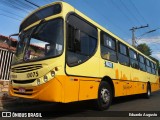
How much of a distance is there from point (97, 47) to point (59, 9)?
215 cm

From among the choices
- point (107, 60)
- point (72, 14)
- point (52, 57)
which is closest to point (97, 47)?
point (107, 60)

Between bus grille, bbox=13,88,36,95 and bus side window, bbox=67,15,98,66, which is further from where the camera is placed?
bus side window, bbox=67,15,98,66

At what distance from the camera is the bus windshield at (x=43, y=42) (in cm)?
635

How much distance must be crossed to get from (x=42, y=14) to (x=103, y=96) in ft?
11.5

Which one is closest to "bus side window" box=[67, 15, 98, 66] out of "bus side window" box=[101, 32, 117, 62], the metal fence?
"bus side window" box=[101, 32, 117, 62]

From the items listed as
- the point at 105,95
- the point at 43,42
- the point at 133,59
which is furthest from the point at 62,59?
the point at 133,59

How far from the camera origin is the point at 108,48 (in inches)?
364

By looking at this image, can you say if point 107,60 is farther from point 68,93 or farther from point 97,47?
point 68,93

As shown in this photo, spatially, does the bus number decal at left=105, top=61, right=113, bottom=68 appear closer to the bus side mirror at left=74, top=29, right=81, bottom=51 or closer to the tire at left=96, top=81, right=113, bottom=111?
the tire at left=96, top=81, right=113, bottom=111

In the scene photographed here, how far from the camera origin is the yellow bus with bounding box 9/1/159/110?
6.14 meters

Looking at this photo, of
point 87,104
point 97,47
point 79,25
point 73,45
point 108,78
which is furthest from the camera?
point 87,104

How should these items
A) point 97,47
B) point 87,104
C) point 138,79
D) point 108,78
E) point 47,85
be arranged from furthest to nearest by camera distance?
point 138,79, point 87,104, point 108,78, point 97,47, point 47,85

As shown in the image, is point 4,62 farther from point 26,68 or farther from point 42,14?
point 26,68

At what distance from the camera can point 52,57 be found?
6.19 meters
